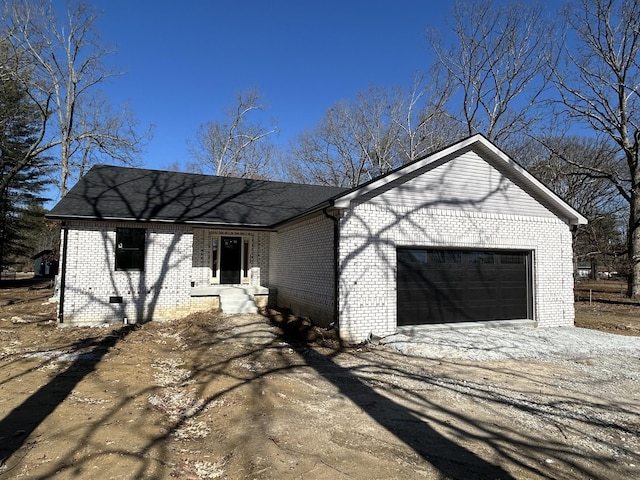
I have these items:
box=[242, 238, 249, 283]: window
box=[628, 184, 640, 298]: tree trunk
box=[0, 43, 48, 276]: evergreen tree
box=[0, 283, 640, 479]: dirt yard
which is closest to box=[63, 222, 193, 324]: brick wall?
box=[242, 238, 249, 283]: window

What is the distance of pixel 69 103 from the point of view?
2502cm

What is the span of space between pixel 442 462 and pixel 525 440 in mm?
1233

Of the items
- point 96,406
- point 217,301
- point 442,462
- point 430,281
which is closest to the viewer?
point 442,462

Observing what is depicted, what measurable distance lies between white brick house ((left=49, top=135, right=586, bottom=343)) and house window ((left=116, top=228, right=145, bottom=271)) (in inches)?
1.2

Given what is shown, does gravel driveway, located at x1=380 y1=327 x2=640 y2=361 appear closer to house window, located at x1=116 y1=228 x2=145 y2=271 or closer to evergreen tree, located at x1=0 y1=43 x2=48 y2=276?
house window, located at x1=116 y1=228 x2=145 y2=271

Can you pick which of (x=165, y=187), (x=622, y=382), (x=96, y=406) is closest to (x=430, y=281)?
(x=622, y=382)

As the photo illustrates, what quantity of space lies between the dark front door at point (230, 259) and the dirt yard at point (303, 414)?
18.5 ft

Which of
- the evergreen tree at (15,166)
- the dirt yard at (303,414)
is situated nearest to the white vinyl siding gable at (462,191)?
the dirt yard at (303,414)

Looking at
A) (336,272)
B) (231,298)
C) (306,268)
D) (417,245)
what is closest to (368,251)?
(336,272)

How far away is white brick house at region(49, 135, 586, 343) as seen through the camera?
394 inches

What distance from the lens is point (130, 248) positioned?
1228 cm

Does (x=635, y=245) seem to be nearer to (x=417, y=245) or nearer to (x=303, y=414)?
(x=417, y=245)

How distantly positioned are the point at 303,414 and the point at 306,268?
6.77m

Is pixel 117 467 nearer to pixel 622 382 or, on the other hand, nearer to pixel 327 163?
pixel 622 382
